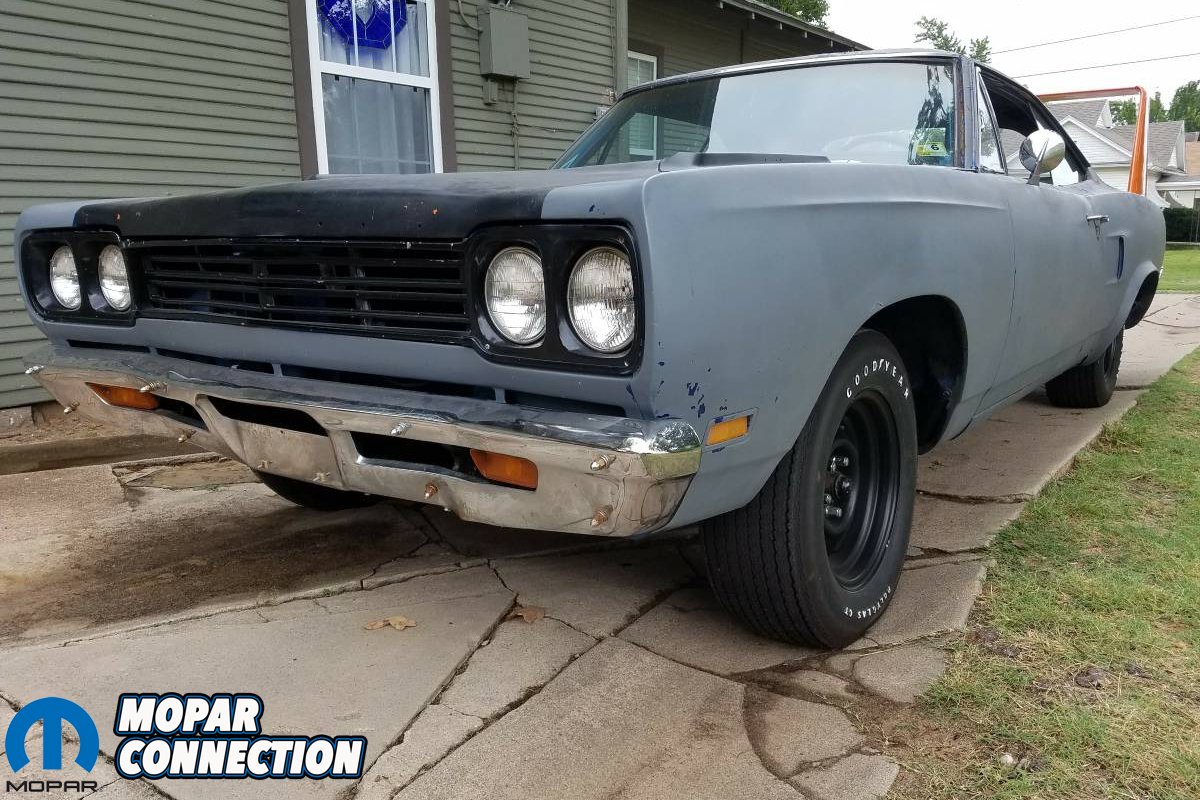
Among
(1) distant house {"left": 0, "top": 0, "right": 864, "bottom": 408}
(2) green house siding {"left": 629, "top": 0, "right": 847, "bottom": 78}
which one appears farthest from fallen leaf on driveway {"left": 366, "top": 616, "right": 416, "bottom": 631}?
(2) green house siding {"left": 629, "top": 0, "right": 847, "bottom": 78}

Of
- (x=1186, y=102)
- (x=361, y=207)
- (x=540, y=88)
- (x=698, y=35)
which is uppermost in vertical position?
(x=1186, y=102)

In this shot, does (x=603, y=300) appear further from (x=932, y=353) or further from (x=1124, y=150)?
(x=1124, y=150)

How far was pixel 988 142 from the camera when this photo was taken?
3041 mm

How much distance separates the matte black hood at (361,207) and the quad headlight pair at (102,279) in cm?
17

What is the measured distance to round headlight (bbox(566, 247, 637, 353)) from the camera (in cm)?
161

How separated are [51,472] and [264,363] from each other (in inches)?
100

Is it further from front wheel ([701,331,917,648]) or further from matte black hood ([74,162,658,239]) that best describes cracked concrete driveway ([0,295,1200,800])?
matte black hood ([74,162,658,239])

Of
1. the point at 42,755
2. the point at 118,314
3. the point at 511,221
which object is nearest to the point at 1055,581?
the point at 511,221

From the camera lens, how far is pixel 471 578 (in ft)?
8.95

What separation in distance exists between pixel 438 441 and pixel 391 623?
0.85 meters

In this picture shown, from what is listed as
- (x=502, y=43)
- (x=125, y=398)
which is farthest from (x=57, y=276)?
(x=502, y=43)

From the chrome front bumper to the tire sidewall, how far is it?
491 mm

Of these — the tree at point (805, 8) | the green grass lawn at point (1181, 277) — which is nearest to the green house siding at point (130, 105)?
the green grass lawn at point (1181, 277)

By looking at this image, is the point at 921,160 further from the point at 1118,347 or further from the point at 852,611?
the point at 1118,347
